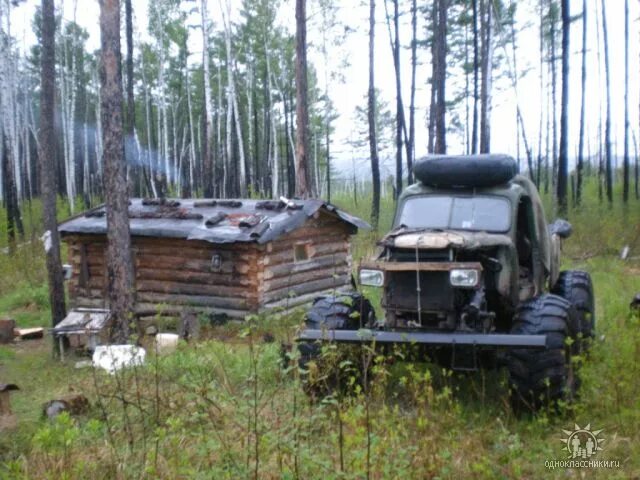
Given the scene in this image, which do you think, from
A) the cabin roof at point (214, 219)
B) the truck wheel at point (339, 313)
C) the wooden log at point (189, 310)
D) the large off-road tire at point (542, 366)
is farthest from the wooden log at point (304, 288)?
the large off-road tire at point (542, 366)

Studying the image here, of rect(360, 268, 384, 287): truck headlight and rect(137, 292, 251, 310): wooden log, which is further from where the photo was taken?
rect(137, 292, 251, 310): wooden log

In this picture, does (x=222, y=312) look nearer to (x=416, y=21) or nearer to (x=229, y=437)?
(x=229, y=437)

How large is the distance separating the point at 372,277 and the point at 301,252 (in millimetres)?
8441

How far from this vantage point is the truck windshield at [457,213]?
6.53m

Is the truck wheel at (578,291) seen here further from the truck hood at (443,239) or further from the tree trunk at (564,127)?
the tree trunk at (564,127)

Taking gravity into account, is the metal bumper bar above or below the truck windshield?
below

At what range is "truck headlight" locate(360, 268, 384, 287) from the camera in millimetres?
5879

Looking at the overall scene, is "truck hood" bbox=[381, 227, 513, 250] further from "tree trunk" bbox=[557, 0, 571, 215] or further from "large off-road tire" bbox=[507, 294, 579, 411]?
"tree trunk" bbox=[557, 0, 571, 215]

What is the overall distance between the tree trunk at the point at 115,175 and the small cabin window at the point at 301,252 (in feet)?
14.2

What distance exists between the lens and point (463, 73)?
115 feet

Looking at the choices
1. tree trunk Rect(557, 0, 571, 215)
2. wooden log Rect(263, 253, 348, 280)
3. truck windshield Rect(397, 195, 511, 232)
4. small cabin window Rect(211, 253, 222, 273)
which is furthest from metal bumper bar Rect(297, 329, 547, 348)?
tree trunk Rect(557, 0, 571, 215)

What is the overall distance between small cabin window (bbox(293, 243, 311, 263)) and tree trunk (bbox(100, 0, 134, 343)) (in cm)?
431

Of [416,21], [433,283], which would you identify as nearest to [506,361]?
[433,283]

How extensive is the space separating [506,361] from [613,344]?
A: 2575mm
